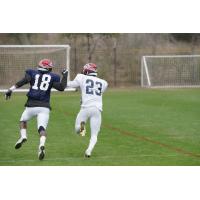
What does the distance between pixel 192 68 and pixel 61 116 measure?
1971 cm

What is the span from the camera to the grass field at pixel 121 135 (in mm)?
15203

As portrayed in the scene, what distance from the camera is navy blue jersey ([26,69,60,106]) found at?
15.1 m

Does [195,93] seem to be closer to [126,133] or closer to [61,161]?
[126,133]

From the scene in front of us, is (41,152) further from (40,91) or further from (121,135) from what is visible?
(121,135)

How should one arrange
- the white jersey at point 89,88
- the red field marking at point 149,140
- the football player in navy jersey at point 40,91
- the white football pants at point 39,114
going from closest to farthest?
the white football pants at point 39,114
the football player in navy jersey at point 40,91
the white jersey at point 89,88
the red field marking at point 149,140

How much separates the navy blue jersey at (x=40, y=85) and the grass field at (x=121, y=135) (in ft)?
4.32

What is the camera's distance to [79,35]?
1812 inches

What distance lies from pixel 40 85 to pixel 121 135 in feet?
15.3

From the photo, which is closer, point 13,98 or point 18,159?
point 18,159

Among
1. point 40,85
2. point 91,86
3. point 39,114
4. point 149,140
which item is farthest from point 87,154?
point 149,140

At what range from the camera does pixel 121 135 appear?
19.2 meters

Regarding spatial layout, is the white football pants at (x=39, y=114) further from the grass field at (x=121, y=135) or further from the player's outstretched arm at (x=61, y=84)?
the grass field at (x=121, y=135)

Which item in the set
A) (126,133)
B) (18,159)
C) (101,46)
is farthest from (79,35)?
(18,159)

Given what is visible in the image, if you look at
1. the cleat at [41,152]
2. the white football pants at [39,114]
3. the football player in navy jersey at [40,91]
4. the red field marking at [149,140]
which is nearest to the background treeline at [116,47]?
the red field marking at [149,140]
